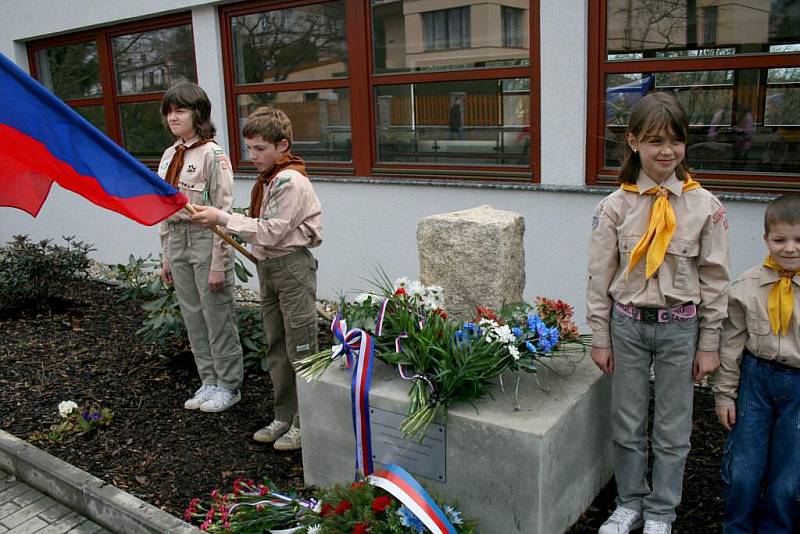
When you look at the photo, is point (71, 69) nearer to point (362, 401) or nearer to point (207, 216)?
point (207, 216)

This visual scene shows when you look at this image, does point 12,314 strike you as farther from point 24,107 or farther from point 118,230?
point 24,107

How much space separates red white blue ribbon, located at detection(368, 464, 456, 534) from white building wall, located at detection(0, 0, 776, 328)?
1.17 m

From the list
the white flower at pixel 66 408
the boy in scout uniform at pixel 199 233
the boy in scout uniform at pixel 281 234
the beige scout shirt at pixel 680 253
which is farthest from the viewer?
the white flower at pixel 66 408

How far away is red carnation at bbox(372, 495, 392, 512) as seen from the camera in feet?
8.87

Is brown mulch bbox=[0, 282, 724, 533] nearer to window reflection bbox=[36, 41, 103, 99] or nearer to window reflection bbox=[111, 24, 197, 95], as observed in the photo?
window reflection bbox=[111, 24, 197, 95]

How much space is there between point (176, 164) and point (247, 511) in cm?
203

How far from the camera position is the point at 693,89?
485 cm

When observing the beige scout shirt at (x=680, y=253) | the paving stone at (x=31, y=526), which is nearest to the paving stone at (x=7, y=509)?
the paving stone at (x=31, y=526)

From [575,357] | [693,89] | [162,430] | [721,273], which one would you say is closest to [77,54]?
[162,430]

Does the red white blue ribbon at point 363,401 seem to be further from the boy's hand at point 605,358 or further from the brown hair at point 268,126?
the brown hair at point 268,126

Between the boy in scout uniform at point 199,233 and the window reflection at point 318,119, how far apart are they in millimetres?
2715

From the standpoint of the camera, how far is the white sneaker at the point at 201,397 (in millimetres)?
4574

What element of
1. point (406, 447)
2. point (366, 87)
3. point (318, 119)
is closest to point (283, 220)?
point (406, 447)

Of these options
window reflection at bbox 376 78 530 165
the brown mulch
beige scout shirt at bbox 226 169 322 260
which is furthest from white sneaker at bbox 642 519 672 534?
window reflection at bbox 376 78 530 165
